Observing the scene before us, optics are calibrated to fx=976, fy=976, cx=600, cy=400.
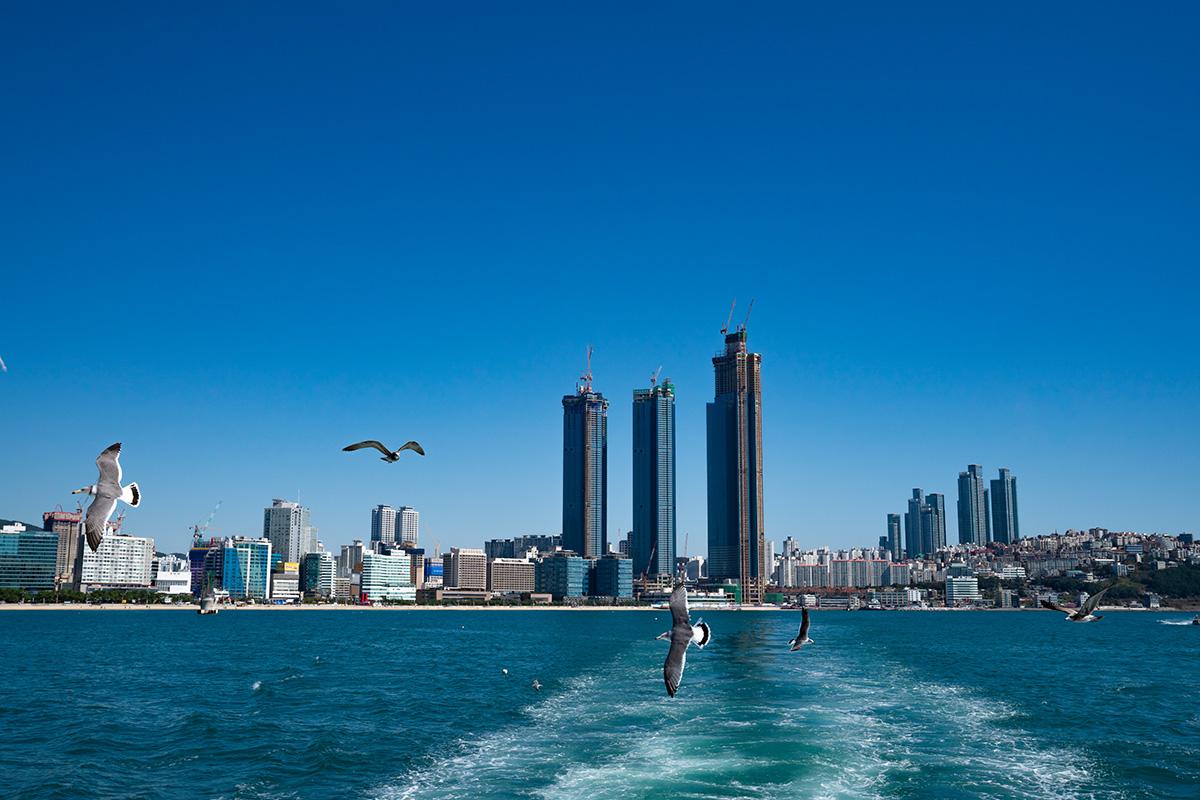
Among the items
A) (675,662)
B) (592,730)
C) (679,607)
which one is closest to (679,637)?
(679,607)

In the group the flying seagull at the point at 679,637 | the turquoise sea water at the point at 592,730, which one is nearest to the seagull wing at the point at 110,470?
the flying seagull at the point at 679,637

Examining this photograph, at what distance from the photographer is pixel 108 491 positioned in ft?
43.1

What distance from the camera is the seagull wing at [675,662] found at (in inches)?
527

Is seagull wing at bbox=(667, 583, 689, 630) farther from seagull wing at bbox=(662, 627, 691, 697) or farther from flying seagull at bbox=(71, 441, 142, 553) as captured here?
flying seagull at bbox=(71, 441, 142, 553)

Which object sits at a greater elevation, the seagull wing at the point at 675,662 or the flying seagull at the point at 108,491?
the flying seagull at the point at 108,491

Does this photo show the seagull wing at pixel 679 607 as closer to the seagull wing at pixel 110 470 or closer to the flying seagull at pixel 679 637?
the flying seagull at pixel 679 637

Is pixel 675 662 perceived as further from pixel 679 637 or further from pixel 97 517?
pixel 97 517

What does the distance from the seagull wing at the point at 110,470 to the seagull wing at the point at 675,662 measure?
7.85 metres

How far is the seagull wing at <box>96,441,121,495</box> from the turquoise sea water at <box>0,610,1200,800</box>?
56.9 ft

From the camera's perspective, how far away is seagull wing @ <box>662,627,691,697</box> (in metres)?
13.4

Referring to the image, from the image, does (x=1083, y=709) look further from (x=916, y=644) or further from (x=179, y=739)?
(x=916, y=644)

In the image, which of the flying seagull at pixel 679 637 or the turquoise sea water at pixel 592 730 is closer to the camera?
the flying seagull at pixel 679 637

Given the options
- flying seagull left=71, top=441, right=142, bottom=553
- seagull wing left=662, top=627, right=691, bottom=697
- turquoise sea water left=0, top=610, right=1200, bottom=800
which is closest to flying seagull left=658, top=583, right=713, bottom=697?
seagull wing left=662, top=627, right=691, bottom=697

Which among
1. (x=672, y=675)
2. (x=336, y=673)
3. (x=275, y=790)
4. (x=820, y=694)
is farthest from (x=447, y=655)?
(x=672, y=675)
